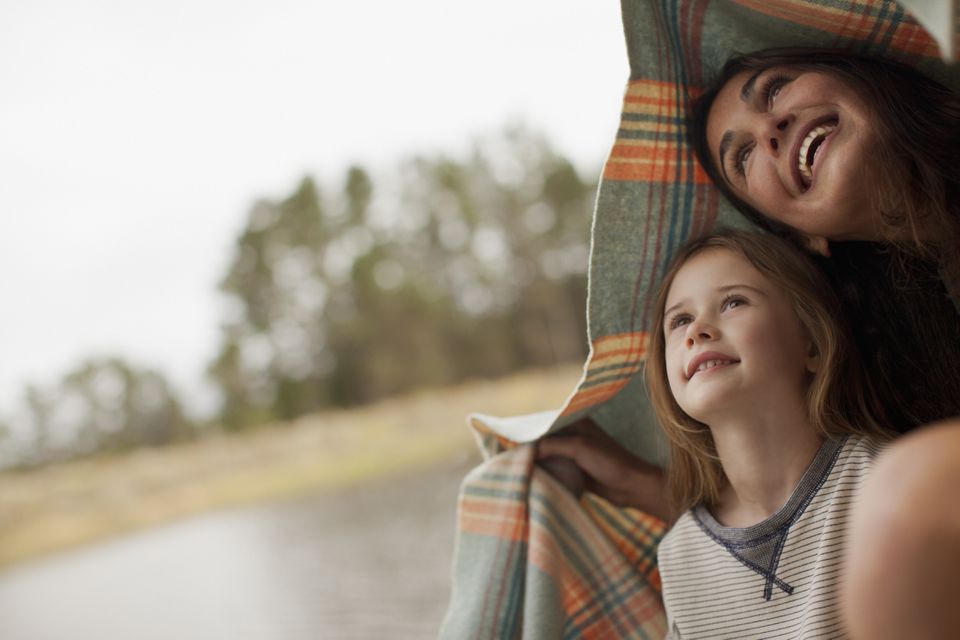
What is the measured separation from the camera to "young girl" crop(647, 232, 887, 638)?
1.98ft

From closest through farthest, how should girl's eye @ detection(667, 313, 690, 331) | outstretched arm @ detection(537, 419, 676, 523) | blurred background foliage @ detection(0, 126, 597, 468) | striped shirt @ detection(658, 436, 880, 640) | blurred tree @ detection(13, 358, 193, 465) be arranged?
striped shirt @ detection(658, 436, 880, 640), girl's eye @ detection(667, 313, 690, 331), outstretched arm @ detection(537, 419, 676, 523), blurred tree @ detection(13, 358, 193, 465), blurred background foliage @ detection(0, 126, 597, 468)

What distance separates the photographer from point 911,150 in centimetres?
62

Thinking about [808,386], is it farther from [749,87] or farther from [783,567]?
[749,87]

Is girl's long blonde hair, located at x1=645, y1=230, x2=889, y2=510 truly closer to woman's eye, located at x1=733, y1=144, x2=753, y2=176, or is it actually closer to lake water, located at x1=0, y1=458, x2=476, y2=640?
woman's eye, located at x1=733, y1=144, x2=753, y2=176

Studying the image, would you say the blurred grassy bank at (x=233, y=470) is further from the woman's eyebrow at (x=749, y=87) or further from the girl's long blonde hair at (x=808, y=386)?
the woman's eyebrow at (x=749, y=87)

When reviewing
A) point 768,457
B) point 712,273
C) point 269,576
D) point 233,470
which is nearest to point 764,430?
point 768,457

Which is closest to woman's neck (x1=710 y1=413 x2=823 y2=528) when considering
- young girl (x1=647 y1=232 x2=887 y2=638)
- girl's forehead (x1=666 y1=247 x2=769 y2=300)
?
young girl (x1=647 y1=232 x2=887 y2=638)

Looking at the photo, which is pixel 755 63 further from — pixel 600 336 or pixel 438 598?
pixel 438 598

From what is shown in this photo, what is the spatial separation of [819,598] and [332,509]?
4.08 feet

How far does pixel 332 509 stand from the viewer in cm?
169

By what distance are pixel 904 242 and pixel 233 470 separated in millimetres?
1760

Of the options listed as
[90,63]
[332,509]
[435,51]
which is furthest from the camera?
[435,51]

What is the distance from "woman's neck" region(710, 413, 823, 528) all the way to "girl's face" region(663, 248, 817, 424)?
1 cm

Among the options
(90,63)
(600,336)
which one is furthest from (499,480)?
(90,63)
